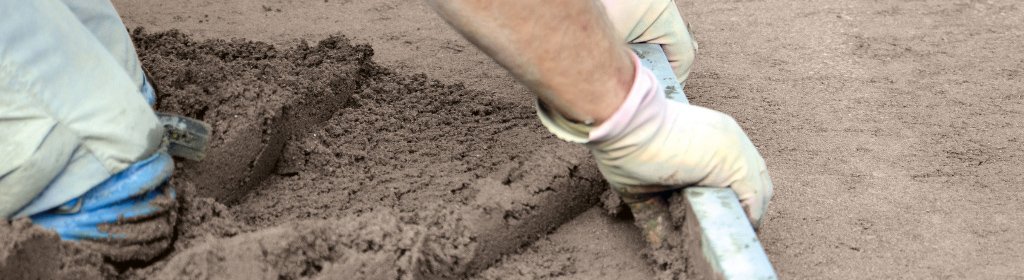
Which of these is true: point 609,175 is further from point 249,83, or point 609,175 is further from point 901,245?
point 249,83

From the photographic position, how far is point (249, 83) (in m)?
2.08

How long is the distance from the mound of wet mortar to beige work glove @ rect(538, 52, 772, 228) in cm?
17

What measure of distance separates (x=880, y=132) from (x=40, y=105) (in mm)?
1774

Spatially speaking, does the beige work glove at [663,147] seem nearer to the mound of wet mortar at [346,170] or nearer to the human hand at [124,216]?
the mound of wet mortar at [346,170]

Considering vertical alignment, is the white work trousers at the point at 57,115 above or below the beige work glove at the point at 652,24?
above

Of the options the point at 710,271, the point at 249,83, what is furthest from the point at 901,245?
the point at 249,83

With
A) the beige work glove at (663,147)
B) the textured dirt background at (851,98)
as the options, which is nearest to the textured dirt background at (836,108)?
the textured dirt background at (851,98)

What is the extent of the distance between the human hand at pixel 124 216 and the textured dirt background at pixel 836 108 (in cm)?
6

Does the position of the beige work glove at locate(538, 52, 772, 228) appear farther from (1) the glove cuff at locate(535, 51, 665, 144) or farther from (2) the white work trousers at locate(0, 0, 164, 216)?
(2) the white work trousers at locate(0, 0, 164, 216)

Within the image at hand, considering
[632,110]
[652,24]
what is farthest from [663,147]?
[652,24]

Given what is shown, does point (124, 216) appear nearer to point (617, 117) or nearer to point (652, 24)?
point (617, 117)

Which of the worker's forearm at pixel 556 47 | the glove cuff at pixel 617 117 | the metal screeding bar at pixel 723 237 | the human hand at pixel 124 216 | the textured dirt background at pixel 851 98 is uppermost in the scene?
the worker's forearm at pixel 556 47

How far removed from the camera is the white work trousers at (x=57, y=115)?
5.34 ft

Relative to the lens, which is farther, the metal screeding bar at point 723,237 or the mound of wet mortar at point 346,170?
the mound of wet mortar at point 346,170
